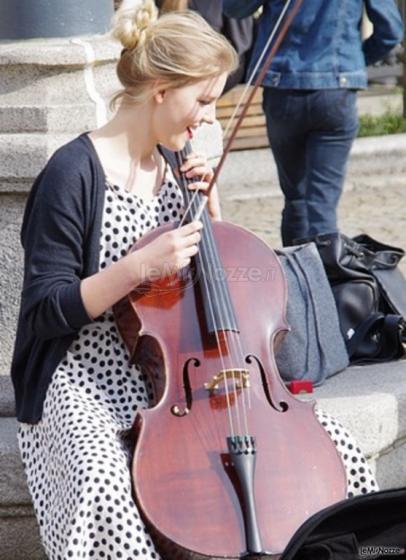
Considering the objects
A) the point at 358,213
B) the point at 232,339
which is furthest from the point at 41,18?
the point at 358,213

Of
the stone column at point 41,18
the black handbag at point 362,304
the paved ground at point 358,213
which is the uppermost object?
the stone column at point 41,18

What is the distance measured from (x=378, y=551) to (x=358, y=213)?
16.8 feet

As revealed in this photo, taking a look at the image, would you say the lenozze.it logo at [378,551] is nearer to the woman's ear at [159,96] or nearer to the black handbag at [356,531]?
the black handbag at [356,531]

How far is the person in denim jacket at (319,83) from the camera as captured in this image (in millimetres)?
4973

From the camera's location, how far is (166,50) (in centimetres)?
311

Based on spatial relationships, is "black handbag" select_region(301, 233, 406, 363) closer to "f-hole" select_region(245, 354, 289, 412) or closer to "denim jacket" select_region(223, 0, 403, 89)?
"f-hole" select_region(245, 354, 289, 412)

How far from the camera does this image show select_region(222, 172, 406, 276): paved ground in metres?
6.90

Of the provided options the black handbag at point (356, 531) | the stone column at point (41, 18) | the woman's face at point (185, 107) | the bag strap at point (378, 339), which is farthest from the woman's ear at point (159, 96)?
the black handbag at point (356, 531)

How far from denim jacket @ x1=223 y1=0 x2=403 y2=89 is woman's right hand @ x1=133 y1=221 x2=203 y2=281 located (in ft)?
6.80

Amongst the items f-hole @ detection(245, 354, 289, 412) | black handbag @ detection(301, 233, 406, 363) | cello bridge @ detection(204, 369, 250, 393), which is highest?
cello bridge @ detection(204, 369, 250, 393)

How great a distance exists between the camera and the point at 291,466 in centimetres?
293

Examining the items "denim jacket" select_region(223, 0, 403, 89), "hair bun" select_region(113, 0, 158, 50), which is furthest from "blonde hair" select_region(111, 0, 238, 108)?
"denim jacket" select_region(223, 0, 403, 89)

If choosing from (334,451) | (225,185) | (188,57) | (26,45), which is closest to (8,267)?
(26,45)

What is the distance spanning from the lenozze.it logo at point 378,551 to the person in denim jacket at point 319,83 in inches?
109
